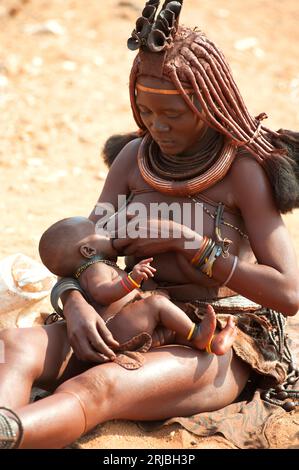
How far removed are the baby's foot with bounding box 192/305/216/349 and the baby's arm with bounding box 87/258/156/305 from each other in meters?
0.31

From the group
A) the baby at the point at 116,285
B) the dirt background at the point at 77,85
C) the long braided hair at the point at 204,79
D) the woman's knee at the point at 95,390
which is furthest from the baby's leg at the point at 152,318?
the dirt background at the point at 77,85

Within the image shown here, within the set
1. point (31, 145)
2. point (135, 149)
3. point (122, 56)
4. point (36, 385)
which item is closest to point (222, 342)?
point (36, 385)

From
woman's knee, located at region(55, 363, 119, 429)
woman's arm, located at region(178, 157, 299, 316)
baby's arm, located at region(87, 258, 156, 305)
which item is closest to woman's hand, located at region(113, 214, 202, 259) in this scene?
woman's arm, located at region(178, 157, 299, 316)

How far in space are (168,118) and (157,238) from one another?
56 centimetres

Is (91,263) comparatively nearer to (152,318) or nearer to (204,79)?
(152,318)

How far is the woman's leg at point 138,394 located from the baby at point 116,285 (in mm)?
133

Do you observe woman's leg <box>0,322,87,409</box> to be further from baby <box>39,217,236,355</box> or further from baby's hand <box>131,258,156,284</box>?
baby's hand <box>131,258,156,284</box>

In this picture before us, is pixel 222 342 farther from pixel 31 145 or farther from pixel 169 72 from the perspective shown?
pixel 31 145

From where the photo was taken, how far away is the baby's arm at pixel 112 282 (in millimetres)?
3869

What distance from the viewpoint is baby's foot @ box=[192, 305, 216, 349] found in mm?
3887

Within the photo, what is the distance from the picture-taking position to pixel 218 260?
13.2ft

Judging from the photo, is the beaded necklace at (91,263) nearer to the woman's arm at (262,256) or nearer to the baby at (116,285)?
the baby at (116,285)

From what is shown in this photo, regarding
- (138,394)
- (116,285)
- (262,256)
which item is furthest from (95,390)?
(262,256)
